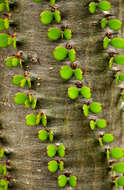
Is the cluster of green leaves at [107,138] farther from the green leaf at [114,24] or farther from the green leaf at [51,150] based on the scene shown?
the green leaf at [114,24]

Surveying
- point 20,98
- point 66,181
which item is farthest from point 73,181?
point 20,98

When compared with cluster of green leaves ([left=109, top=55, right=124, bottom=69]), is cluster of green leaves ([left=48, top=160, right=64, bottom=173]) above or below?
below

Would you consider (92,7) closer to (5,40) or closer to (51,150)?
(5,40)

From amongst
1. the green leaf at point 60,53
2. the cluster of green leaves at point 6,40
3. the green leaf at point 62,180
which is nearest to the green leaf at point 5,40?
the cluster of green leaves at point 6,40

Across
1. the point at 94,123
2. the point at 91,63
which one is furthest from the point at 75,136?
the point at 91,63

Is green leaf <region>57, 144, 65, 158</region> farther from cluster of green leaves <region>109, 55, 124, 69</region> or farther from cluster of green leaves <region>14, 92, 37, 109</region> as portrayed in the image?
cluster of green leaves <region>109, 55, 124, 69</region>

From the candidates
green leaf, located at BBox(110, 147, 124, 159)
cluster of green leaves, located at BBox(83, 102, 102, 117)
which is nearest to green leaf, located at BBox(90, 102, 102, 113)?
cluster of green leaves, located at BBox(83, 102, 102, 117)
